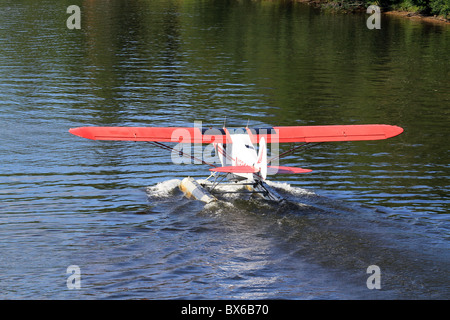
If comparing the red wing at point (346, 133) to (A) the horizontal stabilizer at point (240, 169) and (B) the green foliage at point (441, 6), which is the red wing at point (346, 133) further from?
(B) the green foliage at point (441, 6)

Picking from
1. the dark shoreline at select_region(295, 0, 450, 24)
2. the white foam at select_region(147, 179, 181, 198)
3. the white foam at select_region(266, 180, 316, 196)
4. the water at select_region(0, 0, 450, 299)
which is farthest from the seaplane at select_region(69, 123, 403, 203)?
the dark shoreline at select_region(295, 0, 450, 24)

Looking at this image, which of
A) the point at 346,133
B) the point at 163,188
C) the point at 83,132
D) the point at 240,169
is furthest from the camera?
the point at 163,188

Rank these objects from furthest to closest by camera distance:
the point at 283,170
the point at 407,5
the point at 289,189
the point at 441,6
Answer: the point at 407,5, the point at 441,6, the point at 289,189, the point at 283,170

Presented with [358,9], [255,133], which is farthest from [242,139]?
[358,9]

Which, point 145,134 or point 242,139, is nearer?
point 145,134

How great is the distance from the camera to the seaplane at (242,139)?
17.5m

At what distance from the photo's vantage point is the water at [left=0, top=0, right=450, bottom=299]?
1297 cm

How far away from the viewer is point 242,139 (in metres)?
18.7

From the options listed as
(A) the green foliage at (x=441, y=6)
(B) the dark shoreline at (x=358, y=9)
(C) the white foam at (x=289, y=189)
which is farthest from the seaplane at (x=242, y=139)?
(B) the dark shoreline at (x=358, y=9)

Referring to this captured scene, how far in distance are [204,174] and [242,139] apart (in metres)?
3.21

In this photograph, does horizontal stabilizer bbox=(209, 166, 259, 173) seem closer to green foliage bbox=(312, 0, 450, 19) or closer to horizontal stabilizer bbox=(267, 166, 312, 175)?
horizontal stabilizer bbox=(267, 166, 312, 175)

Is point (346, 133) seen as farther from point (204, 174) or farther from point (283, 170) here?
point (204, 174)

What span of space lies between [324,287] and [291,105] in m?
20.3
